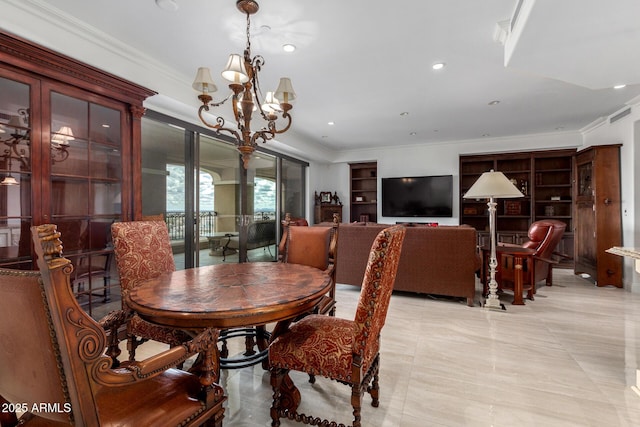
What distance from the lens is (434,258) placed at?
3.66 m

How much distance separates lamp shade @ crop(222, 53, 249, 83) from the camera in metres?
1.85

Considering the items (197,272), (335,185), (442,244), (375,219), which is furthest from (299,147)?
(197,272)

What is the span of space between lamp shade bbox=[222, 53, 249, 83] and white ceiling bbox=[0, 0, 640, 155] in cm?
61

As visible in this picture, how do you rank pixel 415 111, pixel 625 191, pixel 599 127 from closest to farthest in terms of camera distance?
pixel 625 191, pixel 415 111, pixel 599 127

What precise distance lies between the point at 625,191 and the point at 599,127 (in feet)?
4.68

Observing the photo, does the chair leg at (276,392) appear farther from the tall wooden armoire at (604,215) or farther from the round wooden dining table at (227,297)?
the tall wooden armoire at (604,215)

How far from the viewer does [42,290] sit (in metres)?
0.73

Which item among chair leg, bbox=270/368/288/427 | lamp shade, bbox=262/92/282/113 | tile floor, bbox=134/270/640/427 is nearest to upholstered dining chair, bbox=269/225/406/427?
chair leg, bbox=270/368/288/427

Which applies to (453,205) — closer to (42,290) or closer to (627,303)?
(627,303)

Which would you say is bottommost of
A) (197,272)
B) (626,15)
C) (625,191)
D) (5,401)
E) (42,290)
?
(5,401)

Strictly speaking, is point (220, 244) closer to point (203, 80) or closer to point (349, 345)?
point (203, 80)

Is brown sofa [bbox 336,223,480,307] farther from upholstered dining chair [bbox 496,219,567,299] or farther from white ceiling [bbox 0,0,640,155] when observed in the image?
white ceiling [bbox 0,0,640,155]

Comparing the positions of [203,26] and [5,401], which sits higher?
[203,26]

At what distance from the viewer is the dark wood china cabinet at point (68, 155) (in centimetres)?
214
